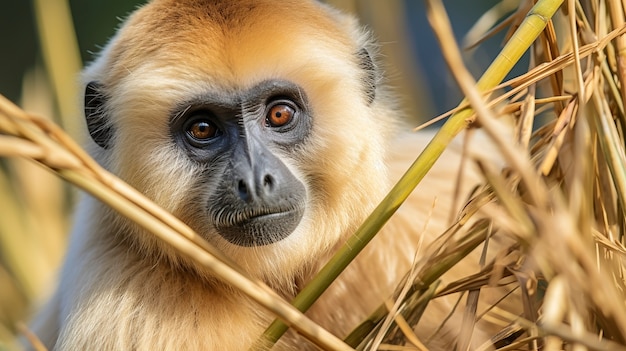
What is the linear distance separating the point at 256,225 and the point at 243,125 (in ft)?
1.20

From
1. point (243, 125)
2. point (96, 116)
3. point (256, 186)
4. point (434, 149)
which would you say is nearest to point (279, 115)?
point (243, 125)

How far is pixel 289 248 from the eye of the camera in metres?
2.91

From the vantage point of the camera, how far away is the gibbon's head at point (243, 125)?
2877 millimetres

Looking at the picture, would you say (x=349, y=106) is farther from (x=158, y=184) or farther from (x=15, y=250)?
(x=15, y=250)

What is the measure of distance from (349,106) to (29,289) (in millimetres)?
2527

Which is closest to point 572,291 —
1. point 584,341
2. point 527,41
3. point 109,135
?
point 584,341

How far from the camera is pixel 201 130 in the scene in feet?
9.77

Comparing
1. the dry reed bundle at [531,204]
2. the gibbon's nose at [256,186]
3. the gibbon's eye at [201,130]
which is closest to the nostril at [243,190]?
the gibbon's nose at [256,186]

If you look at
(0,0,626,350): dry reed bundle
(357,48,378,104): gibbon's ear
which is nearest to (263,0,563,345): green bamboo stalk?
(0,0,626,350): dry reed bundle

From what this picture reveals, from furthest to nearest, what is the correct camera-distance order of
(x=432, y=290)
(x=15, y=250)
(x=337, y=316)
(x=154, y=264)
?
1. (x=15, y=250)
2. (x=337, y=316)
3. (x=154, y=264)
4. (x=432, y=290)

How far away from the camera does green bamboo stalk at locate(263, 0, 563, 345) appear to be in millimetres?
1944

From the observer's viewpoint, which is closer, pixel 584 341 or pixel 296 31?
pixel 584 341

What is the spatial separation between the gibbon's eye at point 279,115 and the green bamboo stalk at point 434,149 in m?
1.04

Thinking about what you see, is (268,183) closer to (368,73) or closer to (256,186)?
(256,186)
